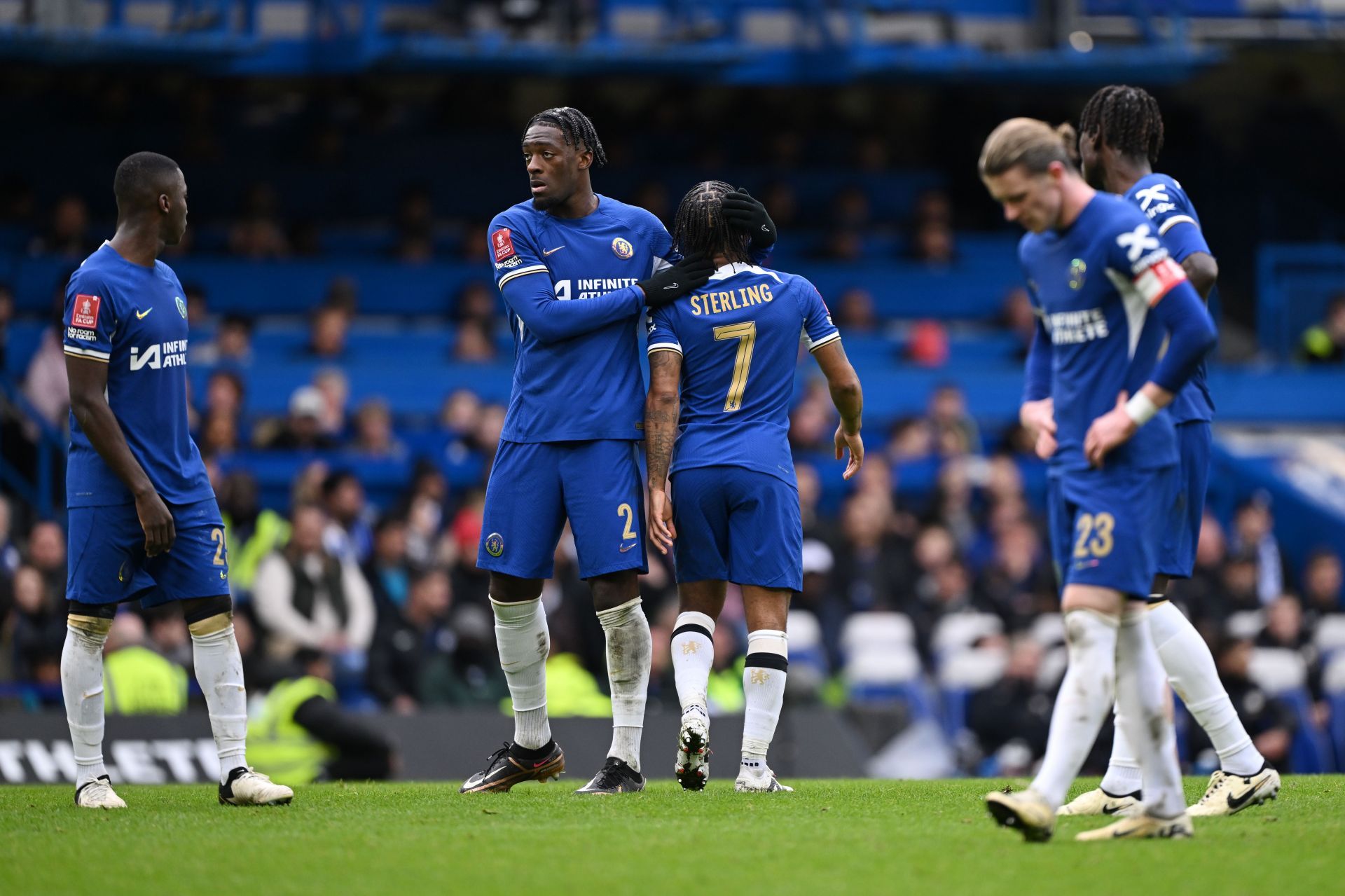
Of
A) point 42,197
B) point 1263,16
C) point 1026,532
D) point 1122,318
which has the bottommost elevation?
point 1026,532

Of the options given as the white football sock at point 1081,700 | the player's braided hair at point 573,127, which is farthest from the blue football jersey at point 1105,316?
the player's braided hair at point 573,127

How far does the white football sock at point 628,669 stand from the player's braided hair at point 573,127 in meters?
1.89

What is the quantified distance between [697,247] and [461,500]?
716 cm

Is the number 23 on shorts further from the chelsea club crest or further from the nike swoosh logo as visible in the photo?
the nike swoosh logo

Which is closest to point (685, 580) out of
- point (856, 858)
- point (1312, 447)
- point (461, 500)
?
point (856, 858)

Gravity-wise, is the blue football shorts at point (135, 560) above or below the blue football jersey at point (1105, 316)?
below

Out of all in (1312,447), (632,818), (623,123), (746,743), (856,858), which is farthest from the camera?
(623,123)

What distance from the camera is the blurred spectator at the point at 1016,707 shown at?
42.0 feet

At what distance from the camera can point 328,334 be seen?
16.1m

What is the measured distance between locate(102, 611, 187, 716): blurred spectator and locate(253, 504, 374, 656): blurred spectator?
0.89 metres

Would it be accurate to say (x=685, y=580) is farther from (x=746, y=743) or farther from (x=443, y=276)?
(x=443, y=276)

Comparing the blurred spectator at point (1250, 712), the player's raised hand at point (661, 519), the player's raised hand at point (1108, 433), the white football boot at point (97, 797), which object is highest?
the player's raised hand at point (1108, 433)

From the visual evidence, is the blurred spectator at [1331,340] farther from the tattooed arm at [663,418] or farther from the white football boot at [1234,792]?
the tattooed arm at [663,418]

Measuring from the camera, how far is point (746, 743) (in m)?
7.09
